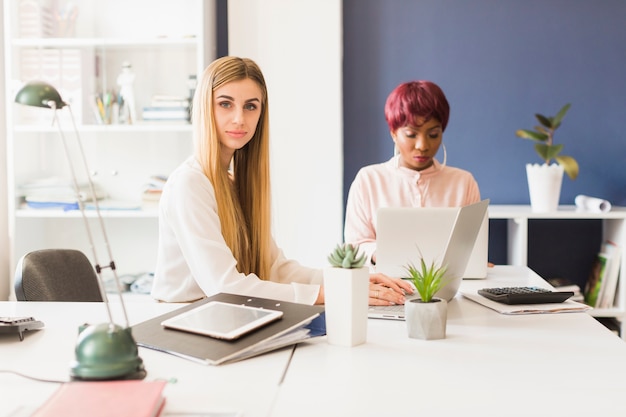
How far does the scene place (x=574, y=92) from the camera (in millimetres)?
3889

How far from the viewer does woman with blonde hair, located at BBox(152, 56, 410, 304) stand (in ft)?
6.38

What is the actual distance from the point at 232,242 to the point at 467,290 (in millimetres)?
687

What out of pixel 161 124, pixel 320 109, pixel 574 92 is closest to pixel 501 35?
pixel 574 92

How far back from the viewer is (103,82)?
3826mm

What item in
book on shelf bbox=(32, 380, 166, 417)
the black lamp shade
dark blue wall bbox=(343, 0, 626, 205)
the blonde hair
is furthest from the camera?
dark blue wall bbox=(343, 0, 626, 205)

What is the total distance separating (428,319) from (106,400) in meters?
0.73

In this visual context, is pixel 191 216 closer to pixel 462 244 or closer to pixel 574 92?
pixel 462 244

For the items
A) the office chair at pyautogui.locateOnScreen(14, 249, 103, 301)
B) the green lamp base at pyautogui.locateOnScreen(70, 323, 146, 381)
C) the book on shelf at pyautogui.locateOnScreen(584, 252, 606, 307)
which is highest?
the green lamp base at pyautogui.locateOnScreen(70, 323, 146, 381)

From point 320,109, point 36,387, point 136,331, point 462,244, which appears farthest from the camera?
point 320,109

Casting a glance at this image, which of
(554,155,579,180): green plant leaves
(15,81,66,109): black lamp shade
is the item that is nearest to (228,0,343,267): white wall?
(554,155,579,180): green plant leaves

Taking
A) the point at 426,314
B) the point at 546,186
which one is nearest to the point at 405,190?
the point at 546,186

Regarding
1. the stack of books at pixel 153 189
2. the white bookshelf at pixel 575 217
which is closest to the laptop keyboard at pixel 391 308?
the white bookshelf at pixel 575 217

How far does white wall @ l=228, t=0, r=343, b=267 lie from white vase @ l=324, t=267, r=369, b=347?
7.26ft

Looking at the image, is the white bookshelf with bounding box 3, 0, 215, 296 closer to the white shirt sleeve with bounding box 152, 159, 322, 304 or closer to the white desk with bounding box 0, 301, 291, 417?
the white shirt sleeve with bounding box 152, 159, 322, 304
